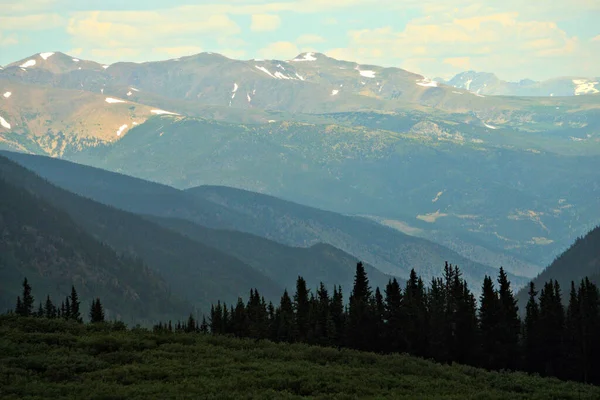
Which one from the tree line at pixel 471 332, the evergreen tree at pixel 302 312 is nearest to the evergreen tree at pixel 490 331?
the tree line at pixel 471 332

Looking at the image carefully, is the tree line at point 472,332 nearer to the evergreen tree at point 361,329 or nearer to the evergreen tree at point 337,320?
the evergreen tree at point 361,329

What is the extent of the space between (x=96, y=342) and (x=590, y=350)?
5840 cm

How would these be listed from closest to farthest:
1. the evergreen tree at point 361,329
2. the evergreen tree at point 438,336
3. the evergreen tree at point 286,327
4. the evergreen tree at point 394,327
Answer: the evergreen tree at point 438,336
the evergreen tree at point 394,327
the evergreen tree at point 361,329
the evergreen tree at point 286,327

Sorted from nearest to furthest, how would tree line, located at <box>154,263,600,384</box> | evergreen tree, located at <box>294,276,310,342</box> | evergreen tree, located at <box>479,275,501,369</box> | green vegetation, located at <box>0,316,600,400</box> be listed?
1. green vegetation, located at <box>0,316,600,400</box>
2. tree line, located at <box>154,263,600,384</box>
3. evergreen tree, located at <box>479,275,501,369</box>
4. evergreen tree, located at <box>294,276,310,342</box>

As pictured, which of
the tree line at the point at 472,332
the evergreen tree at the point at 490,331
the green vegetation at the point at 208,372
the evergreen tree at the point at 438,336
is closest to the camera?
the green vegetation at the point at 208,372

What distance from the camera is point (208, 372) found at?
8094 centimetres

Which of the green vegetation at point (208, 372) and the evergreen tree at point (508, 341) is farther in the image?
the evergreen tree at point (508, 341)

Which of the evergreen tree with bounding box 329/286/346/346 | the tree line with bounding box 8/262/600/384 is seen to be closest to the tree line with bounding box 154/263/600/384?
the tree line with bounding box 8/262/600/384

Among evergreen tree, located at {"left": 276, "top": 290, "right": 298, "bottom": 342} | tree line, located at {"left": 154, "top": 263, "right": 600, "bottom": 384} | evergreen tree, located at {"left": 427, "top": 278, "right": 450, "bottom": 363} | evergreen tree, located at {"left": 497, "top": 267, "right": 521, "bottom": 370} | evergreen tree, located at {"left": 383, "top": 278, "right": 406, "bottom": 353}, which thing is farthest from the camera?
evergreen tree, located at {"left": 276, "top": 290, "right": 298, "bottom": 342}

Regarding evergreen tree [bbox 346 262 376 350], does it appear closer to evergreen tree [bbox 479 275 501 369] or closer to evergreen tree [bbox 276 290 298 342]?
evergreen tree [bbox 276 290 298 342]

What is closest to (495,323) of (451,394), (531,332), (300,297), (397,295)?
(531,332)

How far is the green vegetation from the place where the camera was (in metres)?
74.0

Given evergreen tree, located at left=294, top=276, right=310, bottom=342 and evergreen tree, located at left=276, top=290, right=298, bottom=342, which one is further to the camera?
evergreen tree, located at left=294, top=276, right=310, bottom=342

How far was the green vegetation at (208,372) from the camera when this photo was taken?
74000 millimetres
